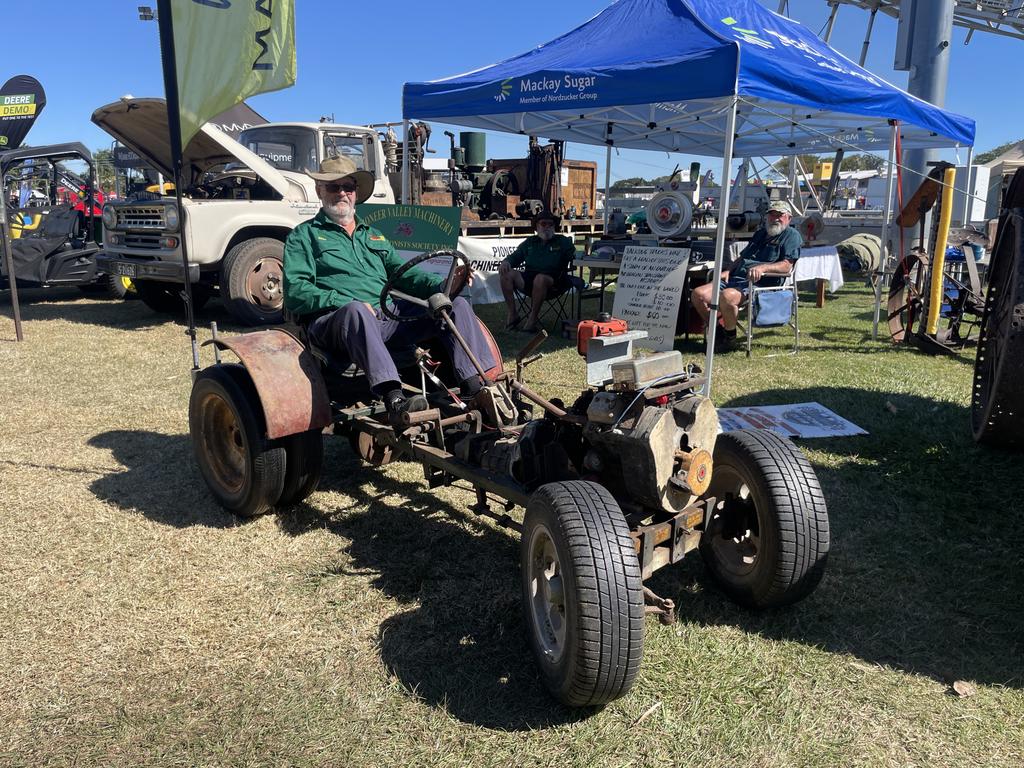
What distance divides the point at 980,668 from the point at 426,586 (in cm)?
202

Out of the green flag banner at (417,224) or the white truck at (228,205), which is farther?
→ the white truck at (228,205)

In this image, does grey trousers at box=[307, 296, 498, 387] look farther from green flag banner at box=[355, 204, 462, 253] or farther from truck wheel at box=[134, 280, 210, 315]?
truck wheel at box=[134, 280, 210, 315]

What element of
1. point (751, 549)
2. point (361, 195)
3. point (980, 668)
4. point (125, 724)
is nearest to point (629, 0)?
point (361, 195)

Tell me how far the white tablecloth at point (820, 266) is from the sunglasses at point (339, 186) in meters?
7.58

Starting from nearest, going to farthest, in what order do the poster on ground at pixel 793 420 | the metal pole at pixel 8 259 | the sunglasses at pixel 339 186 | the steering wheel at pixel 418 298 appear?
1. the steering wheel at pixel 418 298
2. the sunglasses at pixel 339 186
3. the poster on ground at pixel 793 420
4. the metal pole at pixel 8 259

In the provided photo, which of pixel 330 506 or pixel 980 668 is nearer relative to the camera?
pixel 980 668

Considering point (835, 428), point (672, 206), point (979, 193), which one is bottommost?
point (835, 428)

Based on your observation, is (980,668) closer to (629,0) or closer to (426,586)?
(426,586)

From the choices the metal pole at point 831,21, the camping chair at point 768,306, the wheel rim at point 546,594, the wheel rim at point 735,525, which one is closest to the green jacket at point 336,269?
the wheel rim at point 546,594

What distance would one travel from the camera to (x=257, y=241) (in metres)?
8.27

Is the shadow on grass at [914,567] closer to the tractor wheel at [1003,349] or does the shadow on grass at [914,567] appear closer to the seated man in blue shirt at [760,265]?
the tractor wheel at [1003,349]

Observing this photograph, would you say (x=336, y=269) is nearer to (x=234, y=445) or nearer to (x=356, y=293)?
(x=356, y=293)

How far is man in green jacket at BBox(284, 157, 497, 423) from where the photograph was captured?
3373 mm

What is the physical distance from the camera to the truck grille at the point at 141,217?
835 centimetres
